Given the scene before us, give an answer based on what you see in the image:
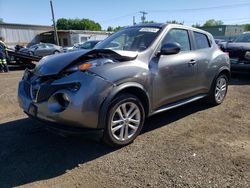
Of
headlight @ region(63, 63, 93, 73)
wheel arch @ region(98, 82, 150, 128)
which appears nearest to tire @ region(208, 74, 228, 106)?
wheel arch @ region(98, 82, 150, 128)

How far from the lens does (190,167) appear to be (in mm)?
3283

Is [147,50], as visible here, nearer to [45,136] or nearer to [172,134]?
[172,134]

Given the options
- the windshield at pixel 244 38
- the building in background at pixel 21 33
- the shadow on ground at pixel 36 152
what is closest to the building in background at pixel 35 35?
the building in background at pixel 21 33

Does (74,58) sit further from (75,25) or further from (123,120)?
(75,25)

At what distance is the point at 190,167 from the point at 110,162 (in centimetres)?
102

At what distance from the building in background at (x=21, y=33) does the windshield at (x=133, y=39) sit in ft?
119

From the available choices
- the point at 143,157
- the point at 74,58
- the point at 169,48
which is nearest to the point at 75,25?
the point at 169,48

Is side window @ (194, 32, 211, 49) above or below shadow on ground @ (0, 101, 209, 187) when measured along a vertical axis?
above

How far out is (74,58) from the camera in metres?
3.54

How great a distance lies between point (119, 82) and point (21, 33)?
4048 centimetres

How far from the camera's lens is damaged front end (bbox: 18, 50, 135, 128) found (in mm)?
3234

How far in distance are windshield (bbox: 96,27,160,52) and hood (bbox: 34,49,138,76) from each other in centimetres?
46

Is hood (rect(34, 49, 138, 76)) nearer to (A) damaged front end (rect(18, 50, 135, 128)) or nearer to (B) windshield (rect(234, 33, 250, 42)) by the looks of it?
(A) damaged front end (rect(18, 50, 135, 128))

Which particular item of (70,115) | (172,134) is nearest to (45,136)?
(70,115)
